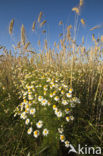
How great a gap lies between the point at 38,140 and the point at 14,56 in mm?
3050

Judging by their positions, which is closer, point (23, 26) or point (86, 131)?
point (86, 131)

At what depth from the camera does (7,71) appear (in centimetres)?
311

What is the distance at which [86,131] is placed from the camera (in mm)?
1400

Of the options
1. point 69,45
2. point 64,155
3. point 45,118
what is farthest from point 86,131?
point 69,45

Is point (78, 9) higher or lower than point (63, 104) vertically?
higher

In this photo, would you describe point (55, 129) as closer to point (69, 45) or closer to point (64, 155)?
point (64, 155)

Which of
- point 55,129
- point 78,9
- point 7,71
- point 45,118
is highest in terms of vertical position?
point 78,9

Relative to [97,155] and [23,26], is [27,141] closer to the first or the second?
[97,155]

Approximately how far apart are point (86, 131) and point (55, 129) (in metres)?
0.53

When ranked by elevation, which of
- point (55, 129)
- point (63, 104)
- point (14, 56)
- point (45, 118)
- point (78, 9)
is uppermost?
point (78, 9)

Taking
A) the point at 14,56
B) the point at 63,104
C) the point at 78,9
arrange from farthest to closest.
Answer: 1. the point at 14,56
2. the point at 78,9
3. the point at 63,104

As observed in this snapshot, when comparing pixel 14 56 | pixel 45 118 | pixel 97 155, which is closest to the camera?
pixel 97 155

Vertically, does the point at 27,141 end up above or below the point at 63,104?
below

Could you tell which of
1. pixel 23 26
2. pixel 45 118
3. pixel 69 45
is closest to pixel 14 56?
pixel 23 26
